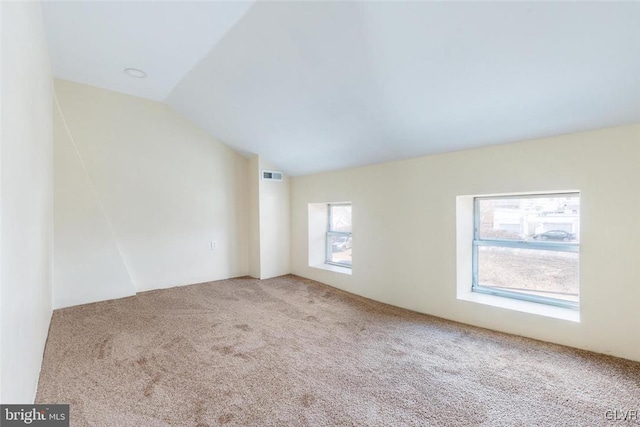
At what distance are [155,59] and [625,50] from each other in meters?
3.49

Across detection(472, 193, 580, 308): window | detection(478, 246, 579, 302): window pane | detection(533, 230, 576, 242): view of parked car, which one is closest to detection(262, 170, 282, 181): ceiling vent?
detection(472, 193, 580, 308): window

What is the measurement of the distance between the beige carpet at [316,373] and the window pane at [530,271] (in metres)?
0.51

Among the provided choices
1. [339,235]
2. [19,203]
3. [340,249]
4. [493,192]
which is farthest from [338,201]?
[19,203]

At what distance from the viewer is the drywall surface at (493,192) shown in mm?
2000

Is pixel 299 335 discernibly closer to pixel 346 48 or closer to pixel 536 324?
pixel 536 324

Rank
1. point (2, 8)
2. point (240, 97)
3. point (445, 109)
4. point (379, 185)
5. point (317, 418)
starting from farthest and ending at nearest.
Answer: point (379, 185) < point (240, 97) < point (445, 109) < point (317, 418) < point (2, 8)

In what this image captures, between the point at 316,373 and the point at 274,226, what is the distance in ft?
9.54

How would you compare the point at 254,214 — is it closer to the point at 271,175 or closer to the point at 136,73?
the point at 271,175

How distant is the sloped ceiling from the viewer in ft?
5.16

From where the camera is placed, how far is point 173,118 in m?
3.98

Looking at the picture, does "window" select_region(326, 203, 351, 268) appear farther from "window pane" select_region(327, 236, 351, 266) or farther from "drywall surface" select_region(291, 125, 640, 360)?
"drywall surface" select_region(291, 125, 640, 360)

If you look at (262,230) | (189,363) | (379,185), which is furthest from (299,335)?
(262,230)

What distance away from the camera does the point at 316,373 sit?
192 centimetres

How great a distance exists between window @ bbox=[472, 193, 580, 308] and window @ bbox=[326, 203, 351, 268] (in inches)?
73.6
